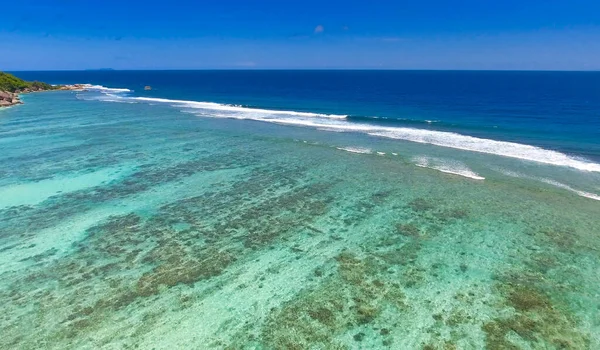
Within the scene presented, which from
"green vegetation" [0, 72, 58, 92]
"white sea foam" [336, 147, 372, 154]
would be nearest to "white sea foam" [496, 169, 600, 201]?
"white sea foam" [336, 147, 372, 154]

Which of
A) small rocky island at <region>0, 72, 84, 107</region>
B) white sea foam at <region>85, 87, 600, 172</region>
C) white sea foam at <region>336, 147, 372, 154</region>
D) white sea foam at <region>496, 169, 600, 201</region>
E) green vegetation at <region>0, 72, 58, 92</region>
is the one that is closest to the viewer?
white sea foam at <region>496, 169, 600, 201</region>

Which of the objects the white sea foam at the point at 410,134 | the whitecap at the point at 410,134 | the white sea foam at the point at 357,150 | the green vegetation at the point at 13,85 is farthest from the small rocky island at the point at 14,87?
the white sea foam at the point at 357,150

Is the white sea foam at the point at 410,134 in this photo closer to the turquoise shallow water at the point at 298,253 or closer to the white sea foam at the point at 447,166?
the turquoise shallow water at the point at 298,253

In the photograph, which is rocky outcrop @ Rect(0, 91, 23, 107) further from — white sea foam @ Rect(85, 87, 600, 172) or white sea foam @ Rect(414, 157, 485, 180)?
white sea foam @ Rect(414, 157, 485, 180)

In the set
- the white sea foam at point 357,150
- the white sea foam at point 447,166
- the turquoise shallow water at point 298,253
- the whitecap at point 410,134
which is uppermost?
the whitecap at point 410,134

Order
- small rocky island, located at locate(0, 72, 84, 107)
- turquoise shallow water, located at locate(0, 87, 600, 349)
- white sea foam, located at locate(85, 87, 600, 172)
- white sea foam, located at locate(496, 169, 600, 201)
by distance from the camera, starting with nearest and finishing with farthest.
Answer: turquoise shallow water, located at locate(0, 87, 600, 349) → white sea foam, located at locate(496, 169, 600, 201) → white sea foam, located at locate(85, 87, 600, 172) → small rocky island, located at locate(0, 72, 84, 107)

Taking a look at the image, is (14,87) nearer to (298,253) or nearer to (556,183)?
(298,253)

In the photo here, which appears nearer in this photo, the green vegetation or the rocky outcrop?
the rocky outcrop
